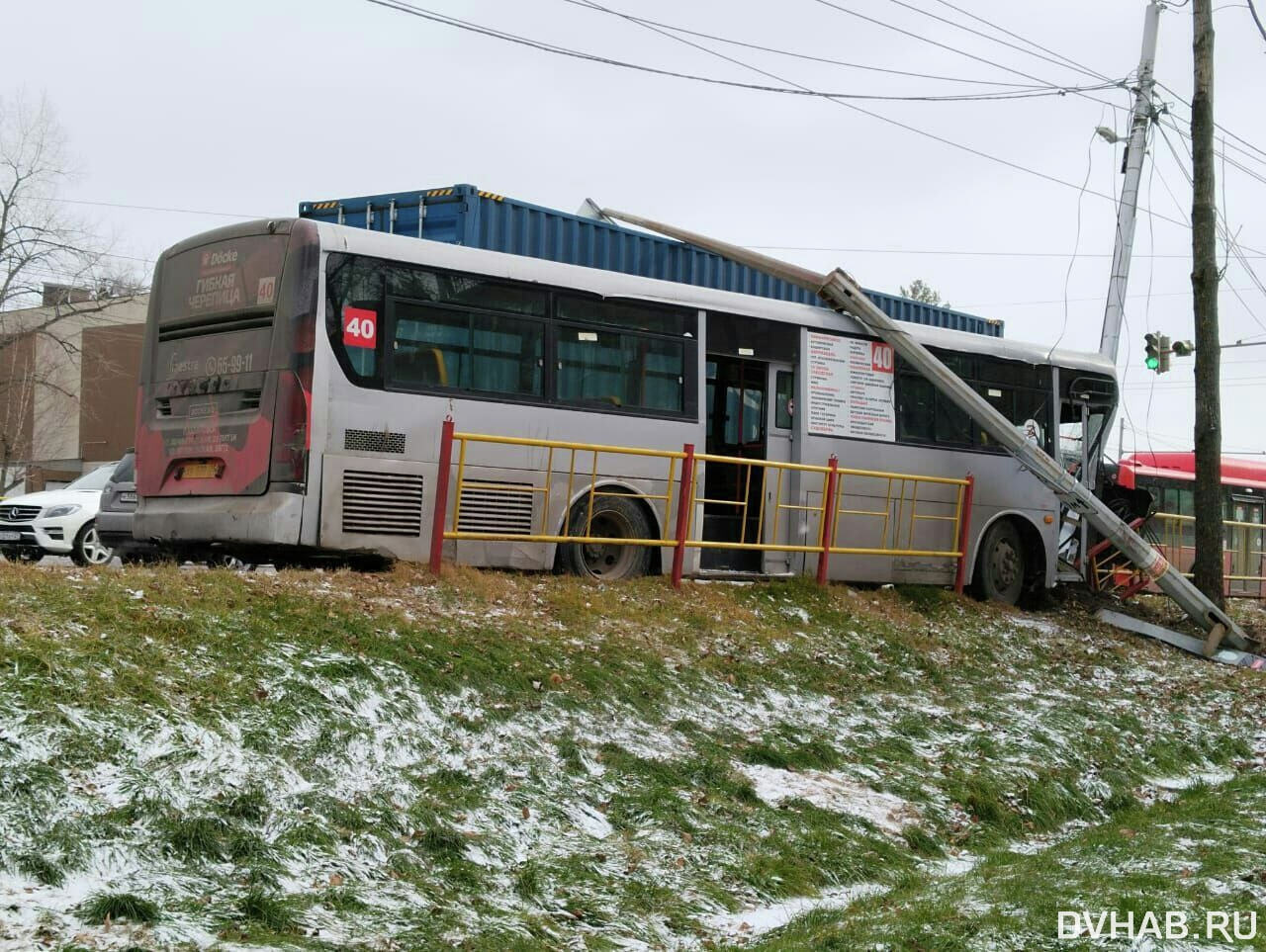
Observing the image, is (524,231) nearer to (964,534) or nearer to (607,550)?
(607,550)

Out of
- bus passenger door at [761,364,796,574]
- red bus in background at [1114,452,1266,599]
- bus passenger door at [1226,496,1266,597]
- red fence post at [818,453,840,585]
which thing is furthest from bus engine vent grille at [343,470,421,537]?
bus passenger door at [1226,496,1266,597]

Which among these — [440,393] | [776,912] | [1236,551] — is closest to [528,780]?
[776,912]

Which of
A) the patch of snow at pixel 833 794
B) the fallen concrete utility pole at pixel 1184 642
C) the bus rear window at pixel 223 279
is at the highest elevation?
the bus rear window at pixel 223 279

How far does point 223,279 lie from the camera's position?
12.3 metres

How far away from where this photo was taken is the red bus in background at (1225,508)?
24.3 metres

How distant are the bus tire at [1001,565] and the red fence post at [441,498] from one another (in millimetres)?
7660

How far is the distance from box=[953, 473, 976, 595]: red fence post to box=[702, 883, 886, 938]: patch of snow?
8980 mm

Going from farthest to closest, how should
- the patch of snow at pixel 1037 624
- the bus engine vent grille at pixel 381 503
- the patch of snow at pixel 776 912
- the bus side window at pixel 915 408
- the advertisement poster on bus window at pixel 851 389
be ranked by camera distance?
the bus side window at pixel 915 408 → the patch of snow at pixel 1037 624 → the advertisement poster on bus window at pixel 851 389 → the bus engine vent grille at pixel 381 503 → the patch of snow at pixel 776 912

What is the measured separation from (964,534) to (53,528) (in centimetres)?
1118

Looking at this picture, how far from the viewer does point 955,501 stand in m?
16.4

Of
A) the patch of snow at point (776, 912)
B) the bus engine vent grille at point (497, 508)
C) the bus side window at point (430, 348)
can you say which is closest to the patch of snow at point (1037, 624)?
the bus engine vent grille at point (497, 508)

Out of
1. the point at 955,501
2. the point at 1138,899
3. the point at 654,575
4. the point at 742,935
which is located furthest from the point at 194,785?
the point at 955,501

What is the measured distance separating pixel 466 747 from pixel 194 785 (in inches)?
72.6

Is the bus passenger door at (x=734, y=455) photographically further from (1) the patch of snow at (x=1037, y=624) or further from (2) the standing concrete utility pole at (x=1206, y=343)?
(2) the standing concrete utility pole at (x=1206, y=343)
